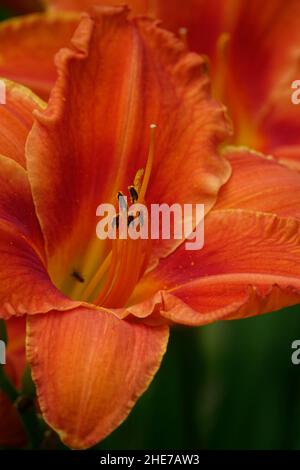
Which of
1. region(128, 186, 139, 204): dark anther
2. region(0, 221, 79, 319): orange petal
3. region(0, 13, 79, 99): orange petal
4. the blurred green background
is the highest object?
region(0, 13, 79, 99): orange petal

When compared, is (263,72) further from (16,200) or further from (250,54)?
(16,200)

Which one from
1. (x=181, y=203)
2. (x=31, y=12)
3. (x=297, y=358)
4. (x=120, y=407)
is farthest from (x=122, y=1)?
(x=120, y=407)

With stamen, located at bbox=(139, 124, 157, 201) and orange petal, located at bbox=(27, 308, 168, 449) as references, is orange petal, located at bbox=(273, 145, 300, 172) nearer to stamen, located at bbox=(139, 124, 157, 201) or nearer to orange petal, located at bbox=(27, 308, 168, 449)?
stamen, located at bbox=(139, 124, 157, 201)

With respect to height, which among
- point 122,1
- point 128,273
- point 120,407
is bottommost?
point 120,407

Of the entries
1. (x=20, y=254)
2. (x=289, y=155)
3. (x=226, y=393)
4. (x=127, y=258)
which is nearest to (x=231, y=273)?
(x=127, y=258)

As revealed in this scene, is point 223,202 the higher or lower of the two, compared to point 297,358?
higher

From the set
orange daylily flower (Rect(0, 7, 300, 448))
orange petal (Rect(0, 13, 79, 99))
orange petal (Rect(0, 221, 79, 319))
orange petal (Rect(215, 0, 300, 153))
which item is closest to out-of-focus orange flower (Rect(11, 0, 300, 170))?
orange petal (Rect(215, 0, 300, 153))

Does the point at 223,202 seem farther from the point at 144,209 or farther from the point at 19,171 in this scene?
the point at 19,171
